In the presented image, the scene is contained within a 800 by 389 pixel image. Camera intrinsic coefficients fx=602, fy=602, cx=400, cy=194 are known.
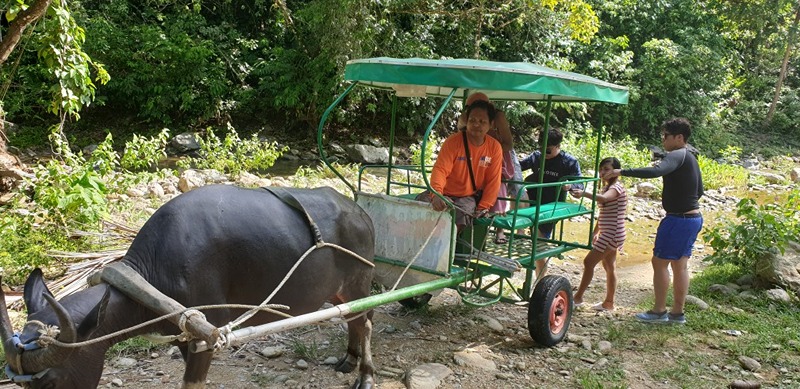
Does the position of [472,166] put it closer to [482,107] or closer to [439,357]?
[482,107]

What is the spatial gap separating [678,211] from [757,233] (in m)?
1.58

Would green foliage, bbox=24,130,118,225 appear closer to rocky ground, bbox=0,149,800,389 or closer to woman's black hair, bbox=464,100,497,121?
rocky ground, bbox=0,149,800,389

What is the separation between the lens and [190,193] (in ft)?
9.93

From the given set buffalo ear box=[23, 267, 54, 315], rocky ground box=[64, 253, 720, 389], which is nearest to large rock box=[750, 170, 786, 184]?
rocky ground box=[64, 253, 720, 389]

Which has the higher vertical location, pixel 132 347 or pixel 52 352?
pixel 52 352

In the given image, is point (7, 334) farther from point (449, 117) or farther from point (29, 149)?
point (449, 117)

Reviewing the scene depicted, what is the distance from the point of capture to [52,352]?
227 cm

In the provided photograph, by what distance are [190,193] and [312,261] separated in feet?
2.47

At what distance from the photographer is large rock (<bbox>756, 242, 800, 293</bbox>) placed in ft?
19.4

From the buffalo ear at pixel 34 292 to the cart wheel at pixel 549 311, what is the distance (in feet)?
10.8

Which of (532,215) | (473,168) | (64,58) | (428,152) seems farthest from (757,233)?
(64,58)

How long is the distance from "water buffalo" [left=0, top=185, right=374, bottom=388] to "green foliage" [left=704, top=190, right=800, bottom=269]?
439 centimetres

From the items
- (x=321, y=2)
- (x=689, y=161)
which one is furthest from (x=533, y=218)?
(x=321, y=2)

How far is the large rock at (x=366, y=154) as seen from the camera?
14770 millimetres
